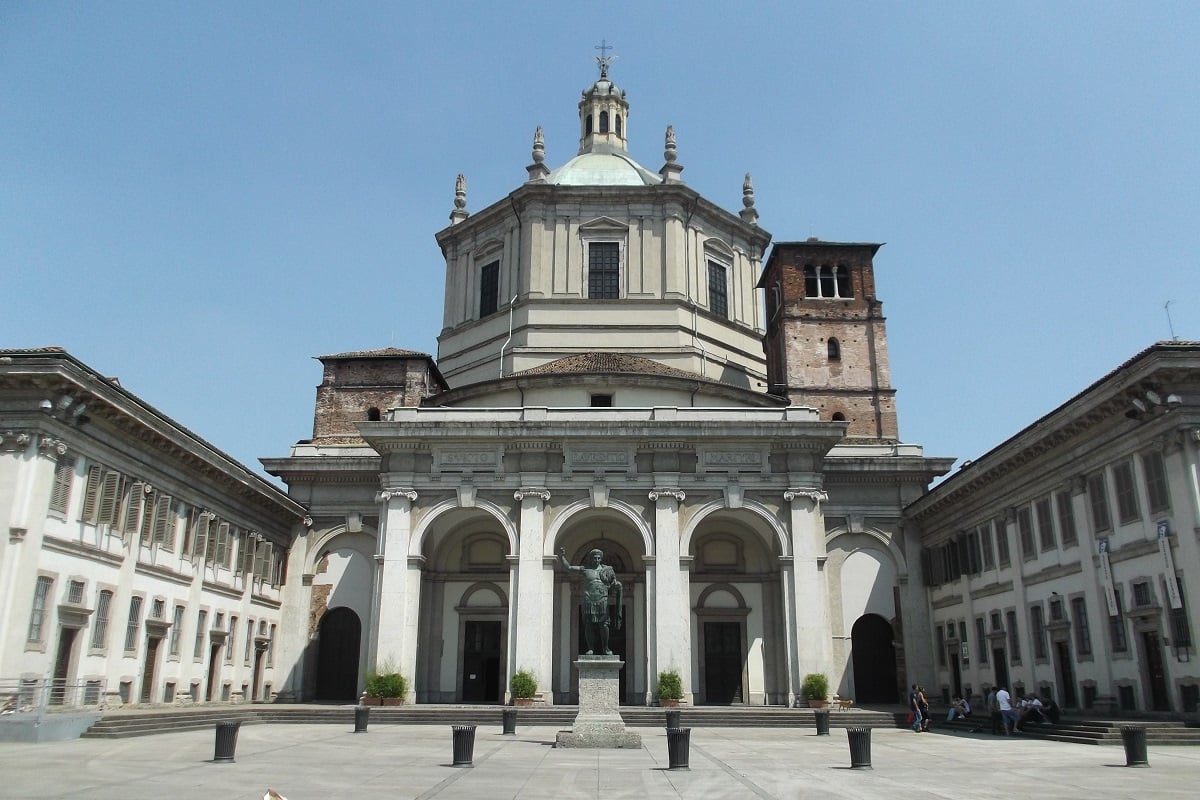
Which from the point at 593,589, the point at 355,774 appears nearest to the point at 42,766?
the point at 355,774

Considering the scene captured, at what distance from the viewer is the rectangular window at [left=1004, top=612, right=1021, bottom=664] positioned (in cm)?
→ 2878

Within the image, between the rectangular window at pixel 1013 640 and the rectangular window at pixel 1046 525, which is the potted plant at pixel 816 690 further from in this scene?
the rectangular window at pixel 1046 525

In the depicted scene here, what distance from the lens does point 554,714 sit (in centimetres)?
2941

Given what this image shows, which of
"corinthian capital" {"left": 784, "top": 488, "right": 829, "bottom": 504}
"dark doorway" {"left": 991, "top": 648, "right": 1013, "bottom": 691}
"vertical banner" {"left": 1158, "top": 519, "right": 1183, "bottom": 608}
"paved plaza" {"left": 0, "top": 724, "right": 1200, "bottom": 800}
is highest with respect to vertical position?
"corinthian capital" {"left": 784, "top": 488, "right": 829, "bottom": 504}

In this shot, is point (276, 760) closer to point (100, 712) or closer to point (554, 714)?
point (100, 712)

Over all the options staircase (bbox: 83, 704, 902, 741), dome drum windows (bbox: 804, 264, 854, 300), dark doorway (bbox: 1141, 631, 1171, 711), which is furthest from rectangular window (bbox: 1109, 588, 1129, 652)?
dome drum windows (bbox: 804, 264, 854, 300)

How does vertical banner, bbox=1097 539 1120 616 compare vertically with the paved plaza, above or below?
above

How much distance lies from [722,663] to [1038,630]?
443 inches

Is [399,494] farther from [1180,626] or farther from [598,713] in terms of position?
[1180,626]

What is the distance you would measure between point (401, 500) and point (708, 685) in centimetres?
1262

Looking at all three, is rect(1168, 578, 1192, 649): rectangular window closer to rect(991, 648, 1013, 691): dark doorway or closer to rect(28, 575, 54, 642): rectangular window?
rect(991, 648, 1013, 691): dark doorway

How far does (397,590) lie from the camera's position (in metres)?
32.0

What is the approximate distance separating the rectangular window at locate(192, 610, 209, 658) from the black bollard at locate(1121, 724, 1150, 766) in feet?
81.5

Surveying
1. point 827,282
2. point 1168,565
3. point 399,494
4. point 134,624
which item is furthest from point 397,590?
point 827,282
